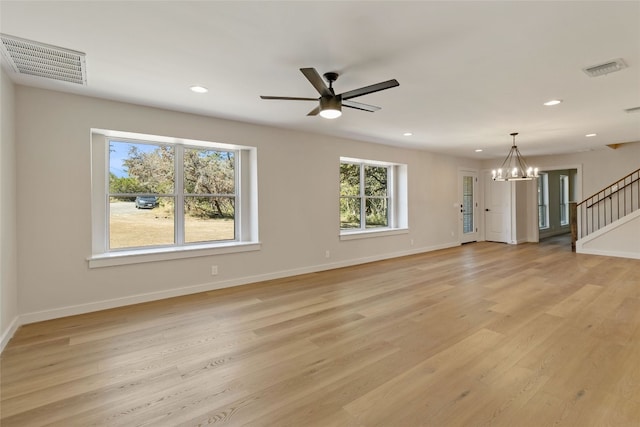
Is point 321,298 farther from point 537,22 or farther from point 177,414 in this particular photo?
point 537,22

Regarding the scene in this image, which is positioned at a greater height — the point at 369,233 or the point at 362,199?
the point at 362,199

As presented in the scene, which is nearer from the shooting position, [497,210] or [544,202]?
[497,210]

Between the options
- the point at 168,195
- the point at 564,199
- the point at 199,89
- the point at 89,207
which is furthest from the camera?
the point at 564,199

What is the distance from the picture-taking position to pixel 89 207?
3.61 meters

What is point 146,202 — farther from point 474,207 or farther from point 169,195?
point 474,207

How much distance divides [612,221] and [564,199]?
14.3 feet

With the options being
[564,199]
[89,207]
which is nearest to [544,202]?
[564,199]

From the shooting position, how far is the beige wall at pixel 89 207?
329 centimetres

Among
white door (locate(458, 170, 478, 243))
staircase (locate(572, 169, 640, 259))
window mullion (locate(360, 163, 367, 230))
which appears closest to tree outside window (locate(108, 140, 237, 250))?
window mullion (locate(360, 163, 367, 230))

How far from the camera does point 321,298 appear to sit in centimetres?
404

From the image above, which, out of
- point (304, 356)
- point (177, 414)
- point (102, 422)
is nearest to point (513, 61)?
point (304, 356)

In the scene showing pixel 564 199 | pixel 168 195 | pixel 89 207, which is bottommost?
pixel 89 207

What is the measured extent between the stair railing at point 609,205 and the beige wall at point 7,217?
10.3 m

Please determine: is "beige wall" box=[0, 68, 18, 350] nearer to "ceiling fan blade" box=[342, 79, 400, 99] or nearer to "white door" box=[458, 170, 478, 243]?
"ceiling fan blade" box=[342, 79, 400, 99]
